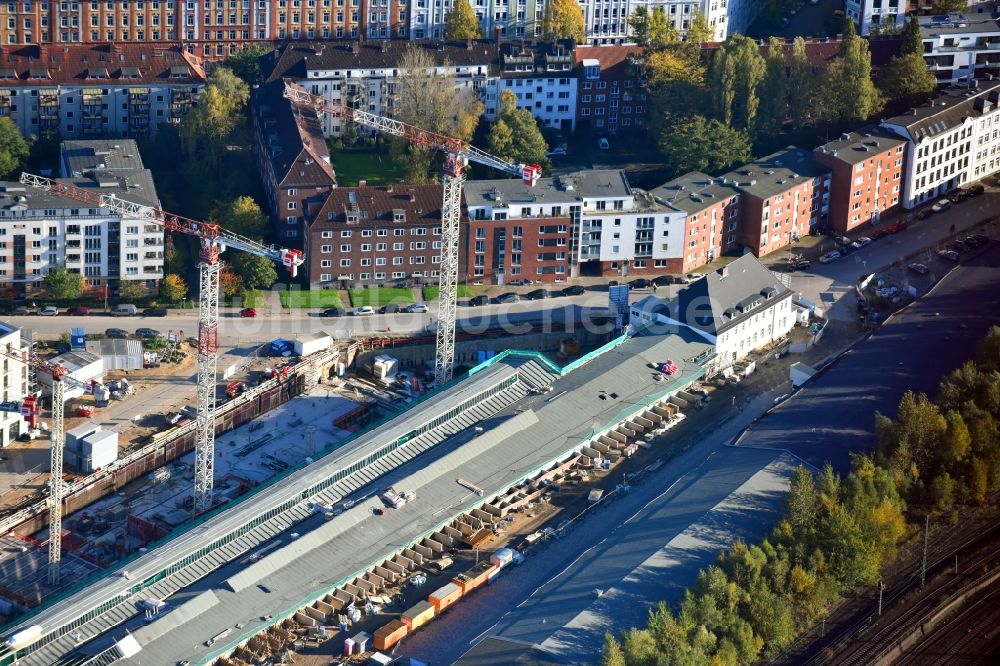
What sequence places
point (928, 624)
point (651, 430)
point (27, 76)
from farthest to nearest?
point (27, 76)
point (651, 430)
point (928, 624)

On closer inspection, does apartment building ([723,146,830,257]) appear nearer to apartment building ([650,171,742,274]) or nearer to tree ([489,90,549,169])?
apartment building ([650,171,742,274])

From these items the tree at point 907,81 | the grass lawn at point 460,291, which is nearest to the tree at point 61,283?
the grass lawn at point 460,291

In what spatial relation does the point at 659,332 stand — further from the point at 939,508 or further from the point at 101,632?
the point at 101,632

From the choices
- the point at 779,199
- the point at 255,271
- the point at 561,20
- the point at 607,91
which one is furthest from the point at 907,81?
the point at 255,271

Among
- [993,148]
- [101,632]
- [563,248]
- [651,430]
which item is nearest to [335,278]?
[563,248]

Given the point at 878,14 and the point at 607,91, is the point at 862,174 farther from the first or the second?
A: the point at 878,14

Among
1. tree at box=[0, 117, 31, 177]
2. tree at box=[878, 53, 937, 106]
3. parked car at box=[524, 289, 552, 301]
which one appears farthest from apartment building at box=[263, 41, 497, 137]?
tree at box=[878, 53, 937, 106]

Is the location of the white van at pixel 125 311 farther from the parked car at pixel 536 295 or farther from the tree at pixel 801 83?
the tree at pixel 801 83
